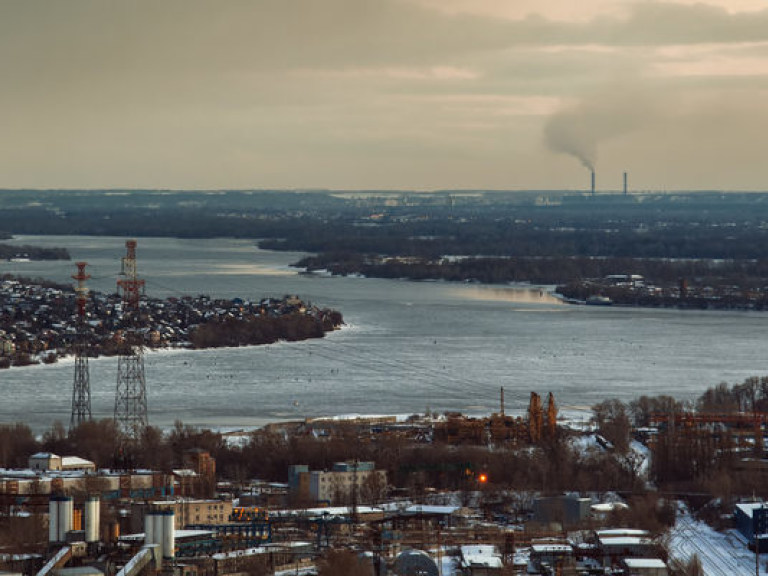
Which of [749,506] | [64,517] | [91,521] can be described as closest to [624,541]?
[749,506]

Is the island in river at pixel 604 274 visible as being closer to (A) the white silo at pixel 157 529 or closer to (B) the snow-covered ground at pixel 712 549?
(B) the snow-covered ground at pixel 712 549

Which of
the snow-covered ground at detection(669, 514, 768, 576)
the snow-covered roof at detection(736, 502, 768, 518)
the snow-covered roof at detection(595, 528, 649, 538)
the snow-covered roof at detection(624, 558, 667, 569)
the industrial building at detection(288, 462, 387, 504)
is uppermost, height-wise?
the snow-covered roof at detection(736, 502, 768, 518)

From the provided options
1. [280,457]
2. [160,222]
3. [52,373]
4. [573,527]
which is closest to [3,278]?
[52,373]

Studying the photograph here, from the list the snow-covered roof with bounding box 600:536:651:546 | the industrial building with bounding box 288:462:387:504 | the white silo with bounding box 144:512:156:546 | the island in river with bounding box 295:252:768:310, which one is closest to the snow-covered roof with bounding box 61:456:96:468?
the industrial building with bounding box 288:462:387:504

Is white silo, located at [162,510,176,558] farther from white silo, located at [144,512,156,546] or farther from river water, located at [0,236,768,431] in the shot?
river water, located at [0,236,768,431]

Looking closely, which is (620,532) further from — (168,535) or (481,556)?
(168,535)

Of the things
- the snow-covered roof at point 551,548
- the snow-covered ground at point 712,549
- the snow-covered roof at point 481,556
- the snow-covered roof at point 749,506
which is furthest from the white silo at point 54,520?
the snow-covered roof at point 749,506
